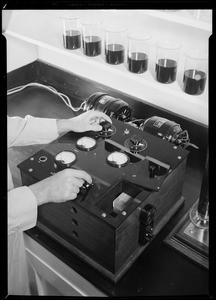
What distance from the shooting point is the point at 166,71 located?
103 centimetres

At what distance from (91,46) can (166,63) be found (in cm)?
24

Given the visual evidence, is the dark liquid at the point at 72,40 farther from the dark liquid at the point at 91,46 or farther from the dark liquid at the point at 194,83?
the dark liquid at the point at 194,83

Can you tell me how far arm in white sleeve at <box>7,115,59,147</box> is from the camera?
3.99 ft

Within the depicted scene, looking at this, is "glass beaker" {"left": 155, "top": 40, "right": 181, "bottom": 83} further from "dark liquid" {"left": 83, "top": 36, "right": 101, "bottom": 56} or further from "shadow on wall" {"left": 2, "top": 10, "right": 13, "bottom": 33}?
"shadow on wall" {"left": 2, "top": 10, "right": 13, "bottom": 33}

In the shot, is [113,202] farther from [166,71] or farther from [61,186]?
[166,71]

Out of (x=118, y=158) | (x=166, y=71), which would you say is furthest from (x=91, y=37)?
(x=118, y=158)

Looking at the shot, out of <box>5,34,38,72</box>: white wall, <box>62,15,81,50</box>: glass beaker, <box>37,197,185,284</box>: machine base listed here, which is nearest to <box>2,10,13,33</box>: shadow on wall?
<box>62,15,81,50</box>: glass beaker

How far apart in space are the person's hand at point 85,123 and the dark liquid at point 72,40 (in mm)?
213

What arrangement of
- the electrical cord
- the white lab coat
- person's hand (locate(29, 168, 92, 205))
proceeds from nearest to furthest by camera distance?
person's hand (locate(29, 168, 92, 205))
the white lab coat
the electrical cord

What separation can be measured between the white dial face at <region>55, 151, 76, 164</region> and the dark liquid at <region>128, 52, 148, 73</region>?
307 mm


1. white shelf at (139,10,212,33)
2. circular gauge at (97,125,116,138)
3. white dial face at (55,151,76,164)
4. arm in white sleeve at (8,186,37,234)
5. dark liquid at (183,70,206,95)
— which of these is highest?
white shelf at (139,10,212,33)

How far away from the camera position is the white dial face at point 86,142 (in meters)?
1.17

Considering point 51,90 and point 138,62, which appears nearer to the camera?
point 138,62
